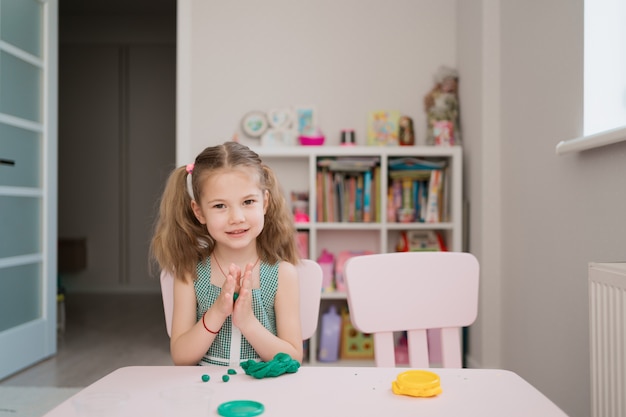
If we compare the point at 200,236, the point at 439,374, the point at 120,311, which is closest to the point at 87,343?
the point at 120,311

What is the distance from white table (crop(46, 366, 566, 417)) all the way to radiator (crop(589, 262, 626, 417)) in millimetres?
590

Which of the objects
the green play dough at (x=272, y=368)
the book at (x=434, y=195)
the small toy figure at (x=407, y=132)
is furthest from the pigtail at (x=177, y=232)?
the small toy figure at (x=407, y=132)

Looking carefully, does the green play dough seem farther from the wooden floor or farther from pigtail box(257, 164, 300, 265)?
the wooden floor

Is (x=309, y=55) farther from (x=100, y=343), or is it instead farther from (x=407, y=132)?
(x=100, y=343)

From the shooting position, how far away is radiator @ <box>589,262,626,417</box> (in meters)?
1.35

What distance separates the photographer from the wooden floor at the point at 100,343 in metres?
3.01

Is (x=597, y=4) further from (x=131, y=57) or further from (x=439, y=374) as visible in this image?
(x=131, y=57)

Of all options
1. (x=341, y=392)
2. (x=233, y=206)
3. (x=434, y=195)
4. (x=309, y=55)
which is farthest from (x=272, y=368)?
(x=309, y=55)

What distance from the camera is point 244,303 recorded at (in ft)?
3.70

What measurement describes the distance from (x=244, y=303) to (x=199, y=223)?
1.40ft

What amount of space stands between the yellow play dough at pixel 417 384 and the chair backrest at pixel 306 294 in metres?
0.52

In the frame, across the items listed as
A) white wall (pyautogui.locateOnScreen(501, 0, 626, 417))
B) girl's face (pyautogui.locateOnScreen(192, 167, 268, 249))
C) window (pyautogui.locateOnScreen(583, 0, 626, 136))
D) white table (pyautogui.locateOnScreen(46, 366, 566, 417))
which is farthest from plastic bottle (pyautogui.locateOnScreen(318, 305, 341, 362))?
white table (pyautogui.locateOnScreen(46, 366, 566, 417))

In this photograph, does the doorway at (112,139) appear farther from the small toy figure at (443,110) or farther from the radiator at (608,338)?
the radiator at (608,338)

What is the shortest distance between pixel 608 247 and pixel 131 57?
5.55 metres
